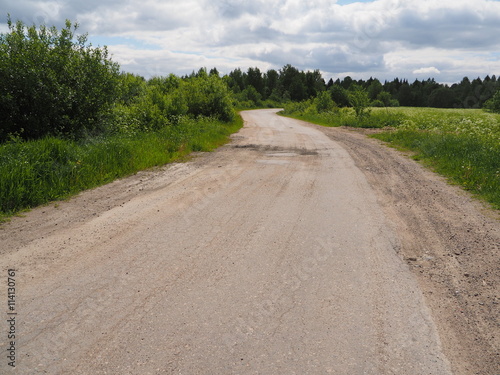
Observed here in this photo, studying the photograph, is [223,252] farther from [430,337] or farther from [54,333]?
[430,337]

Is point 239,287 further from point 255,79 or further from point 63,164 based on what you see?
point 255,79

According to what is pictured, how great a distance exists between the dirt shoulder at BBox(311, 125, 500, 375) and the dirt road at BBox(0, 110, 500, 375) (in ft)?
0.08

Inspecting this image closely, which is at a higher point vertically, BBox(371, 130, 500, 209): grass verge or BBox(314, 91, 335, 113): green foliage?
BBox(314, 91, 335, 113): green foliage

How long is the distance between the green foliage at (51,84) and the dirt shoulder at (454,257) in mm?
8717

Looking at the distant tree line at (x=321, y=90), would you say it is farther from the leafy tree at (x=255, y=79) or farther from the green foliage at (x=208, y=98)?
the green foliage at (x=208, y=98)

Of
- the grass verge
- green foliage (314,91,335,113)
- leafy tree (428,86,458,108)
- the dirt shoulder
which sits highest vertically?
leafy tree (428,86,458,108)

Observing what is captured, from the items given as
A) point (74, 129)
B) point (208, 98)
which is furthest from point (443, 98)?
point (74, 129)

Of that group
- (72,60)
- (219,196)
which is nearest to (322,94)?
(72,60)

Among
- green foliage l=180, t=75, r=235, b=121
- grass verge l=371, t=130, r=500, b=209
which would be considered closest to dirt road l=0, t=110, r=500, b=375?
grass verge l=371, t=130, r=500, b=209

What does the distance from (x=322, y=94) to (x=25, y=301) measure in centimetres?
5024

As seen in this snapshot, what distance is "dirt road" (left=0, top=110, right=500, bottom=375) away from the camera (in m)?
2.92

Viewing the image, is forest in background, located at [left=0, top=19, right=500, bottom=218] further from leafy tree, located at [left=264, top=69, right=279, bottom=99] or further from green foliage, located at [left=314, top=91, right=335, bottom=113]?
leafy tree, located at [left=264, top=69, right=279, bottom=99]

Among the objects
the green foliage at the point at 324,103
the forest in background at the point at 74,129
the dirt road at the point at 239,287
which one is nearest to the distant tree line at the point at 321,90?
the green foliage at the point at 324,103

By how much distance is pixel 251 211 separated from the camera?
259 inches
